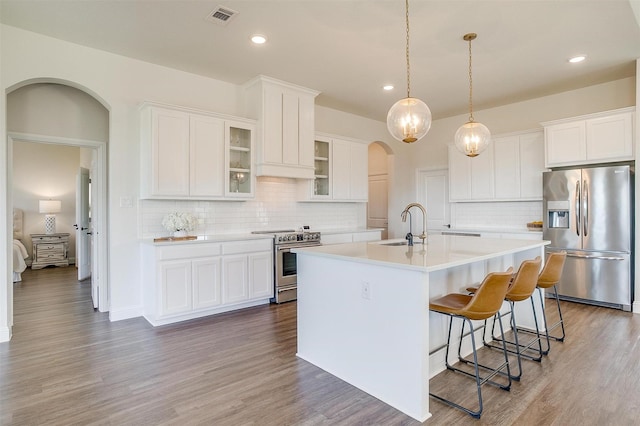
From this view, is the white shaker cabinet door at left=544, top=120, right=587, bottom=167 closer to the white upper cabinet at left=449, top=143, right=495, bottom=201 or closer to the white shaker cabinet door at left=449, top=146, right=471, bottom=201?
the white upper cabinet at left=449, top=143, right=495, bottom=201

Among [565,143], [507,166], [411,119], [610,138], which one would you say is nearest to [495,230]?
[507,166]

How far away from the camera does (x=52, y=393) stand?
94.8 inches

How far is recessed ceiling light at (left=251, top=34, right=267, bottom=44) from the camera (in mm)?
3533

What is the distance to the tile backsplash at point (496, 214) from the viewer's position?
559 cm

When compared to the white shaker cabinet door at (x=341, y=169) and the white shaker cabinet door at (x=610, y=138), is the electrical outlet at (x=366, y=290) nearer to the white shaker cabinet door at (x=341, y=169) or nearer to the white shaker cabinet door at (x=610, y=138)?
the white shaker cabinet door at (x=341, y=169)

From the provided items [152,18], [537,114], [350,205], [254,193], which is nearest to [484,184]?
[537,114]

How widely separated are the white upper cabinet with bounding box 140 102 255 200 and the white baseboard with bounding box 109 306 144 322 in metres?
1.30

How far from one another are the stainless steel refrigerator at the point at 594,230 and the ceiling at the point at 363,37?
4.49 ft

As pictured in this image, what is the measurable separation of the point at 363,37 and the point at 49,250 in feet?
24.2

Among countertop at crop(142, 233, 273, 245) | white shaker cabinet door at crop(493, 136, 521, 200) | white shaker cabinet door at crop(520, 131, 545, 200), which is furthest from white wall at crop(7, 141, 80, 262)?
white shaker cabinet door at crop(520, 131, 545, 200)

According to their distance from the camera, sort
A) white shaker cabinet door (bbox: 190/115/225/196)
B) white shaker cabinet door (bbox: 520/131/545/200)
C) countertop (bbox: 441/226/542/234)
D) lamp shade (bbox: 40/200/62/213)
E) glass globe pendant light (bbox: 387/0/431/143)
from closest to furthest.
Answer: glass globe pendant light (bbox: 387/0/431/143) → white shaker cabinet door (bbox: 190/115/225/196) → countertop (bbox: 441/226/542/234) → white shaker cabinet door (bbox: 520/131/545/200) → lamp shade (bbox: 40/200/62/213)

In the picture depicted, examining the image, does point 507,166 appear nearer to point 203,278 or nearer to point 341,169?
point 341,169

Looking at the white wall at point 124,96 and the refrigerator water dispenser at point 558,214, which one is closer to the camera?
the white wall at point 124,96

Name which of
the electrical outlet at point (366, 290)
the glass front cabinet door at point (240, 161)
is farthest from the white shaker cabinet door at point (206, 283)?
the electrical outlet at point (366, 290)
